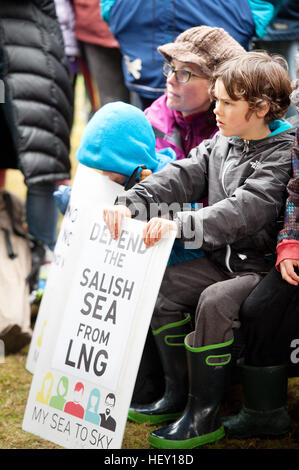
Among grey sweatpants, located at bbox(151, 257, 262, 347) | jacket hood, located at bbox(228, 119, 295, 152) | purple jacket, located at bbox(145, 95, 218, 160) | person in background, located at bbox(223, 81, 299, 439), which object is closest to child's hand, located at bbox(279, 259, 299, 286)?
person in background, located at bbox(223, 81, 299, 439)

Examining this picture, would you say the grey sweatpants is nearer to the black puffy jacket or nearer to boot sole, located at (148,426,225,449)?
boot sole, located at (148,426,225,449)

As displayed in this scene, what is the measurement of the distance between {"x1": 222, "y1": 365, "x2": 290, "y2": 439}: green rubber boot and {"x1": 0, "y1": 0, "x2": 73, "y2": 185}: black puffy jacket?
1.59 metres

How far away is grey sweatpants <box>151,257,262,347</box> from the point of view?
2.29 meters

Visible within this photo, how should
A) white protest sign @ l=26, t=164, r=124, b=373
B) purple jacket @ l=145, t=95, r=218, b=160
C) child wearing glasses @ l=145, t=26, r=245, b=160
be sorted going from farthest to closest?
1. purple jacket @ l=145, t=95, r=218, b=160
2. child wearing glasses @ l=145, t=26, r=245, b=160
3. white protest sign @ l=26, t=164, r=124, b=373

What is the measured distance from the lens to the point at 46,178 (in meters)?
3.54

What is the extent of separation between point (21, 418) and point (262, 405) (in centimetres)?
88

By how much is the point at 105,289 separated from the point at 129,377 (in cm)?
30

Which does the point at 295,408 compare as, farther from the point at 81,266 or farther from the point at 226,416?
the point at 81,266

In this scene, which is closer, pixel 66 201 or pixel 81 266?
pixel 81 266

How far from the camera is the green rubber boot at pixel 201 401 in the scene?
7.61 ft

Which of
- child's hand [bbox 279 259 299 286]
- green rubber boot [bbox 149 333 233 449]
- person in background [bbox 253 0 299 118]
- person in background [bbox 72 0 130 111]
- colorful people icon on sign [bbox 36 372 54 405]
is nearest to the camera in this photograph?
child's hand [bbox 279 259 299 286]

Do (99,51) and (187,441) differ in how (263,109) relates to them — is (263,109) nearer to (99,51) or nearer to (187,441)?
(187,441)

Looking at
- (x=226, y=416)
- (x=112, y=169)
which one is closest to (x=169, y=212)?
(x=112, y=169)

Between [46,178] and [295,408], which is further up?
[46,178]
